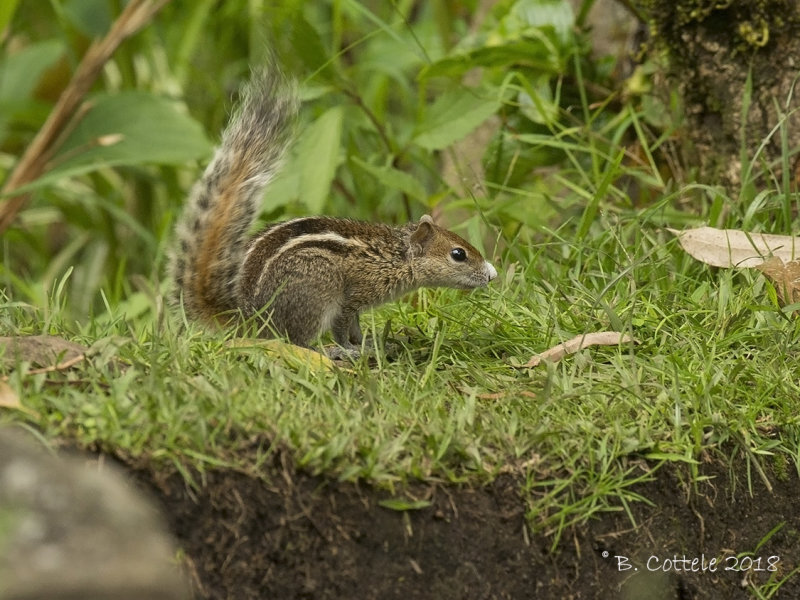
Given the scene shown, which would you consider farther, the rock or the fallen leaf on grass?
the fallen leaf on grass

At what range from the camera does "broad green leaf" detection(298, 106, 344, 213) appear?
505 centimetres

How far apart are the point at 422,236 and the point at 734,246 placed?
119 cm

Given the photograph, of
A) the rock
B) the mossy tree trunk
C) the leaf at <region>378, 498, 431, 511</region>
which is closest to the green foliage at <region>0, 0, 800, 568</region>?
the leaf at <region>378, 498, 431, 511</region>

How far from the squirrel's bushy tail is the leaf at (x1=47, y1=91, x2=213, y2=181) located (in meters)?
1.70

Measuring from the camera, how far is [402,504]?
282 cm

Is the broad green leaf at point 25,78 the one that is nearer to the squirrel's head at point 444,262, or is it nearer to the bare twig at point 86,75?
the bare twig at point 86,75

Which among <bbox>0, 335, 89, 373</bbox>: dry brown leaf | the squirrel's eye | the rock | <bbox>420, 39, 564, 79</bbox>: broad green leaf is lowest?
the squirrel's eye

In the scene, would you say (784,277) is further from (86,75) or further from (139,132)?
(139,132)

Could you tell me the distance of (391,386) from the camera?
3295 mm

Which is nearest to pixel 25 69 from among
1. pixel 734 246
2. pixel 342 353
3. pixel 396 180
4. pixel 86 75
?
pixel 86 75

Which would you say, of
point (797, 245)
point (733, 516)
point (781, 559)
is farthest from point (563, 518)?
point (797, 245)

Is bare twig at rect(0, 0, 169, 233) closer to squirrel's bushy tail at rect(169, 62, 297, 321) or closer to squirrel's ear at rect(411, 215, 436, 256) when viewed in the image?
squirrel's bushy tail at rect(169, 62, 297, 321)

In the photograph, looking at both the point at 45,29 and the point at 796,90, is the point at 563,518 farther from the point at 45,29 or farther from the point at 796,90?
the point at 45,29

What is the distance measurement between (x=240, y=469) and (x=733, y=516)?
151cm
